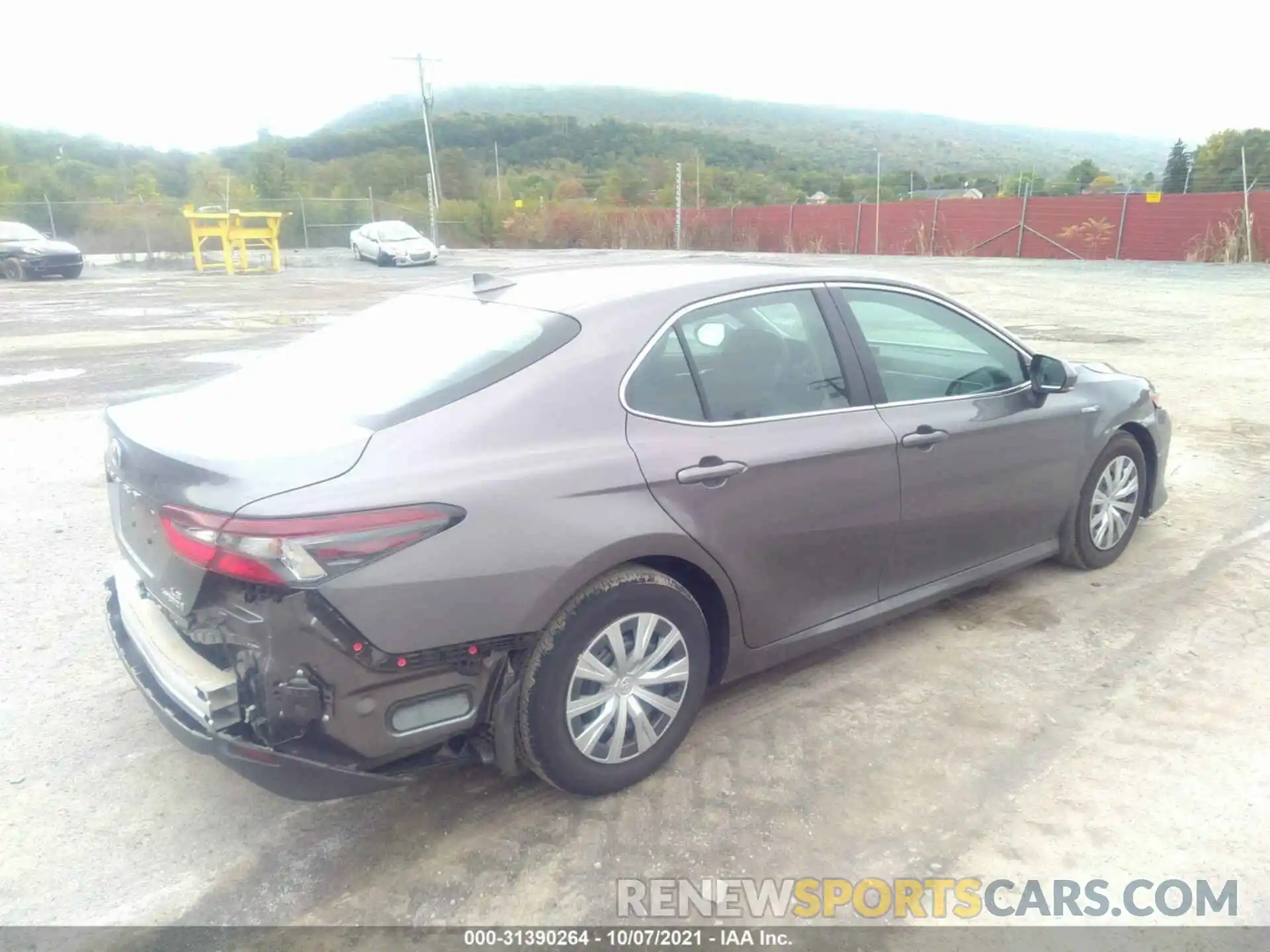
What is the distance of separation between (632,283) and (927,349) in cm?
147

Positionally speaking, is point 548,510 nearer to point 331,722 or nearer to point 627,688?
point 627,688

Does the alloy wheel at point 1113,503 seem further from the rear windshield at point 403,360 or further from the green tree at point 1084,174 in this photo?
the green tree at point 1084,174

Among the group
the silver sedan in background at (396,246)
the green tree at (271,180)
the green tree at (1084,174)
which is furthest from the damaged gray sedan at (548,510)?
the green tree at (1084,174)

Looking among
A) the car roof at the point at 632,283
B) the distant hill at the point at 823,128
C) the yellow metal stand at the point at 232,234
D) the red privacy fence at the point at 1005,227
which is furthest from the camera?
the distant hill at the point at 823,128

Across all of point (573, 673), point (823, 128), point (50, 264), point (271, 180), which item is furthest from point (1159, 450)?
point (823, 128)

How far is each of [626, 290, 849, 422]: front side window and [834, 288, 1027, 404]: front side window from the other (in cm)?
25

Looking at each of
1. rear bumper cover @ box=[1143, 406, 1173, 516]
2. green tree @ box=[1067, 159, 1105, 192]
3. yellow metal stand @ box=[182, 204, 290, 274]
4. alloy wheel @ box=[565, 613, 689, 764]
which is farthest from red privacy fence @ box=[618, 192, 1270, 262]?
alloy wheel @ box=[565, 613, 689, 764]

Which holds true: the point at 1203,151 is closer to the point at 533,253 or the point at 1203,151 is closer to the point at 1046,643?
the point at 533,253

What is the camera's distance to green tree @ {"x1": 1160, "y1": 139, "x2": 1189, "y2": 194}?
35.7 m

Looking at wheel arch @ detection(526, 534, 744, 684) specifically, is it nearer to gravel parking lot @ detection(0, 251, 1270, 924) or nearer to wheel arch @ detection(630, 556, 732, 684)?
wheel arch @ detection(630, 556, 732, 684)

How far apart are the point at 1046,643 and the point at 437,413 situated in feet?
9.06

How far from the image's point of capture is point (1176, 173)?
4044 cm

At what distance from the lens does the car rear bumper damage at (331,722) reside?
252 cm

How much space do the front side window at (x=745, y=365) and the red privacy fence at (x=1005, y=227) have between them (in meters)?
26.9
